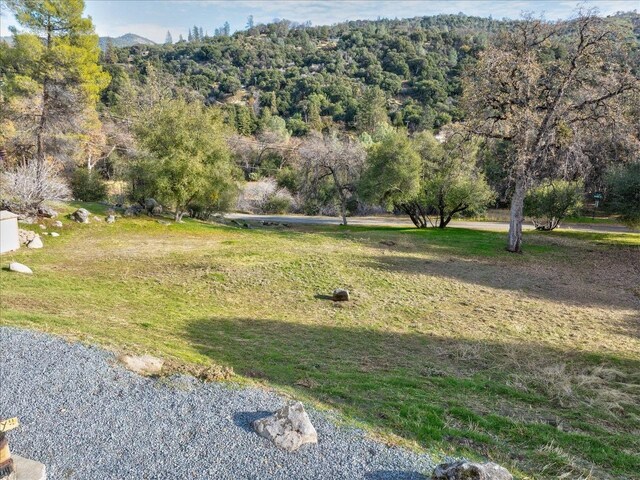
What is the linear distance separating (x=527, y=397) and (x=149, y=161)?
21.4 meters

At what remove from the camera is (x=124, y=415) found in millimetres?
5086

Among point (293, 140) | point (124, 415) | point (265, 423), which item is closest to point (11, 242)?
point (124, 415)

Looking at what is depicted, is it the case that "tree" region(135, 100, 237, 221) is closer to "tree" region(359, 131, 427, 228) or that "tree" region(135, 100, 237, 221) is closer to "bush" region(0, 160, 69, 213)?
"bush" region(0, 160, 69, 213)

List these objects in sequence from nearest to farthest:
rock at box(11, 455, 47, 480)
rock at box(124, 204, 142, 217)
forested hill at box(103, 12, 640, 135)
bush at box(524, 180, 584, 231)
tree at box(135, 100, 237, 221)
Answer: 1. rock at box(11, 455, 47, 480)
2. tree at box(135, 100, 237, 221)
3. rock at box(124, 204, 142, 217)
4. bush at box(524, 180, 584, 231)
5. forested hill at box(103, 12, 640, 135)

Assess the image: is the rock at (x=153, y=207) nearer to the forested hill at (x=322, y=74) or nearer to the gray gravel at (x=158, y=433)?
the gray gravel at (x=158, y=433)

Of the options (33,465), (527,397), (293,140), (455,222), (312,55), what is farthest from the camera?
(312,55)

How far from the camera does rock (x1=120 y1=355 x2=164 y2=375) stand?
6.19m

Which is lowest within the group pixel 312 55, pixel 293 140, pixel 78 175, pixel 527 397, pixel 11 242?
pixel 527 397

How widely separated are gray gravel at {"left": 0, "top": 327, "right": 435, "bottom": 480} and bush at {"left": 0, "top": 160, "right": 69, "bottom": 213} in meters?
15.6

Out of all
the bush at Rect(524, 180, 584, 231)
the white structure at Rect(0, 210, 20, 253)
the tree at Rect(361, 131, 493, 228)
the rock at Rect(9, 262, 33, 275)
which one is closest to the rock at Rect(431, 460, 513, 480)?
the rock at Rect(9, 262, 33, 275)

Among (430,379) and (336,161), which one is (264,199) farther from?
(430,379)

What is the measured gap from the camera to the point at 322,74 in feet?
355

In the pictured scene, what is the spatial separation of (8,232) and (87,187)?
1791 cm

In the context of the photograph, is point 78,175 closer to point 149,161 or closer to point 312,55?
point 149,161
